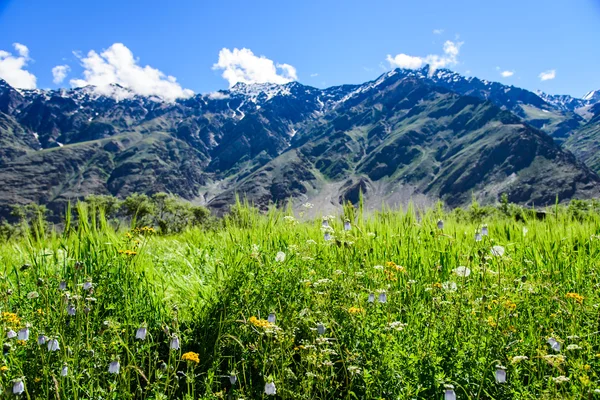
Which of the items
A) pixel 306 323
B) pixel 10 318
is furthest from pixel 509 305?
pixel 10 318

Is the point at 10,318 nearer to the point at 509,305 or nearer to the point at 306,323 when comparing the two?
the point at 306,323

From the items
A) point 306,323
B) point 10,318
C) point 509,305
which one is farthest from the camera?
point 306,323

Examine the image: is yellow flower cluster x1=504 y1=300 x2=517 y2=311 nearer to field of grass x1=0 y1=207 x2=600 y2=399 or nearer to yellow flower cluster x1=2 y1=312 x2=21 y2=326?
field of grass x1=0 y1=207 x2=600 y2=399

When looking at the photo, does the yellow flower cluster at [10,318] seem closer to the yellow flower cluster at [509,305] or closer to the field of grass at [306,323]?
the field of grass at [306,323]

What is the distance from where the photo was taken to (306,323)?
3.96m

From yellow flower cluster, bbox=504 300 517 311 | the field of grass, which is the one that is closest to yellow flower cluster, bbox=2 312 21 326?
the field of grass

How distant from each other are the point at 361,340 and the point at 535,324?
1.85 metres

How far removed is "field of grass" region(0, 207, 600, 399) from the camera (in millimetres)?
3215

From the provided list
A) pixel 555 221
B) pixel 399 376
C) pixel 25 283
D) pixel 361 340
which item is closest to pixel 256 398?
pixel 361 340

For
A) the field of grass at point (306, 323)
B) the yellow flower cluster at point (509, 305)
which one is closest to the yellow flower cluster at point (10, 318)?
the field of grass at point (306, 323)

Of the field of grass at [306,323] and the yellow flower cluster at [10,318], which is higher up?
the yellow flower cluster at [10,318]

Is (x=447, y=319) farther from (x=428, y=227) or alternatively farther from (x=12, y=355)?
(x=12, y=355)

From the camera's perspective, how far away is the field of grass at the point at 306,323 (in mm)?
3215

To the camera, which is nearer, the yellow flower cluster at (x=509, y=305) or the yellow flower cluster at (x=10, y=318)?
the yellow flower cluster at (x=10, y=318)
